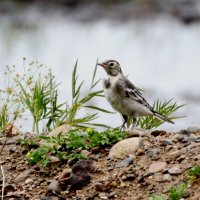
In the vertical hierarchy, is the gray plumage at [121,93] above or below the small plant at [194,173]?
above

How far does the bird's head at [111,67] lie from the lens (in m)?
7.13

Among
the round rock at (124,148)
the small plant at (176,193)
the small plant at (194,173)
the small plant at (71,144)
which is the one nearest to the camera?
the small plant at (176,193)

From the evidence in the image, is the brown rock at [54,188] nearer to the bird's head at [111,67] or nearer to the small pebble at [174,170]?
the small pebble at [174,170]

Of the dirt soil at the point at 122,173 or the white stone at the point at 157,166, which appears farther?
the white stone at the point at 157,166

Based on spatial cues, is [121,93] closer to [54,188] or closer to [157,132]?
[157,132]

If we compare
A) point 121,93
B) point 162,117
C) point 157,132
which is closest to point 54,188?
point 157,132

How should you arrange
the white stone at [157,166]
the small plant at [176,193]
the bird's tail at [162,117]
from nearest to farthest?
the small plant at [176,193] → the white stone at [157,166] → the bird's tail at [162,117]

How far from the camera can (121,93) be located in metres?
7.04

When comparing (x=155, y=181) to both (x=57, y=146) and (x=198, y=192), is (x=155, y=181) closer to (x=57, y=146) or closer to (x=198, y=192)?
(x=198, y=192)

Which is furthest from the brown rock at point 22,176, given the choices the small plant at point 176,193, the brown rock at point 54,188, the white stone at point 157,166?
the small plant at point 176,193

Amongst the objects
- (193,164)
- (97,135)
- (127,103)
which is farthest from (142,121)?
(193,164)

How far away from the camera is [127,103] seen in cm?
708

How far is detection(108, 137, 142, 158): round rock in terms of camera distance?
641cm

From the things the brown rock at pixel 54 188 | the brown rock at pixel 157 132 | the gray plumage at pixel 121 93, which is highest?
the gray plumage at pixel 121 93
